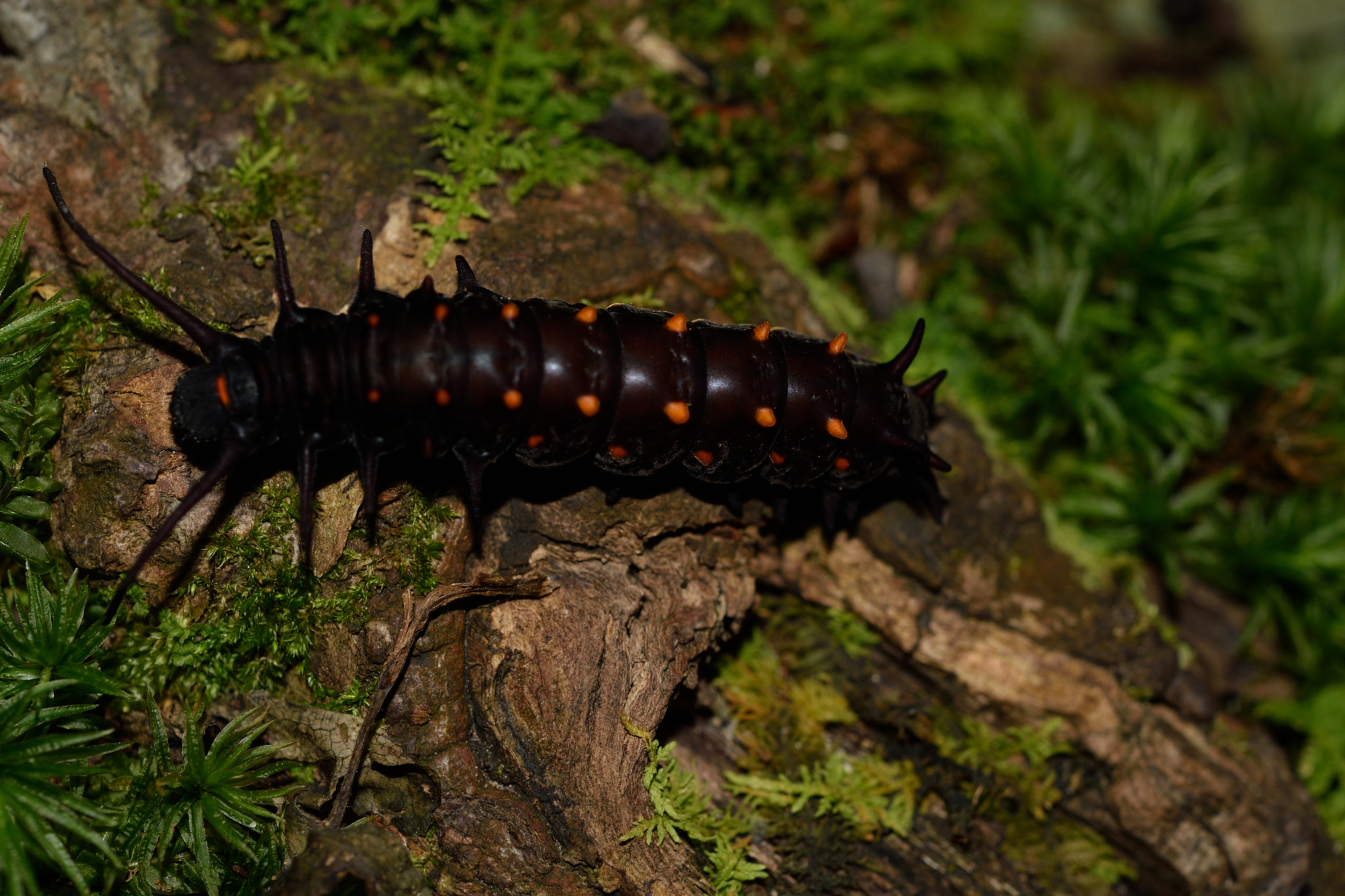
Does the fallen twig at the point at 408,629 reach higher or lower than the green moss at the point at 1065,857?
higher

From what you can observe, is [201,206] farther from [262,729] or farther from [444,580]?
[262,729]

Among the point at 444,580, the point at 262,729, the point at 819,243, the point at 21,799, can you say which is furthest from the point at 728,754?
the point at 819,243

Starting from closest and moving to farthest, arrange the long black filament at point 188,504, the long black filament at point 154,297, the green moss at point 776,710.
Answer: the long black filament at point 188,504 < the long black filament at point 154,297 < the green moss at point 776,710

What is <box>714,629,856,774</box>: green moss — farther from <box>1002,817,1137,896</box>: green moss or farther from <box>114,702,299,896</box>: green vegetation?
<box>114,702,299,896</box>: green vegetation

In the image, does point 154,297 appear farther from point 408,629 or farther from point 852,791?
point 852,791

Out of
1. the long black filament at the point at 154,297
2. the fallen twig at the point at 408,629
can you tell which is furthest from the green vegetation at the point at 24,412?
the fallen twig at the point at 408,629

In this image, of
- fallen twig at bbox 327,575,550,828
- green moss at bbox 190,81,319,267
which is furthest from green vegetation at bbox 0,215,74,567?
fallen twig at bbox 327,575,550,828

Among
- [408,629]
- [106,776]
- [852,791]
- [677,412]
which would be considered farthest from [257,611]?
[852,791]

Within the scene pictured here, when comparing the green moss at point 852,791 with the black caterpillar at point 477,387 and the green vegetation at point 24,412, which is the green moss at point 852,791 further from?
the green vegetation at point 24,412
